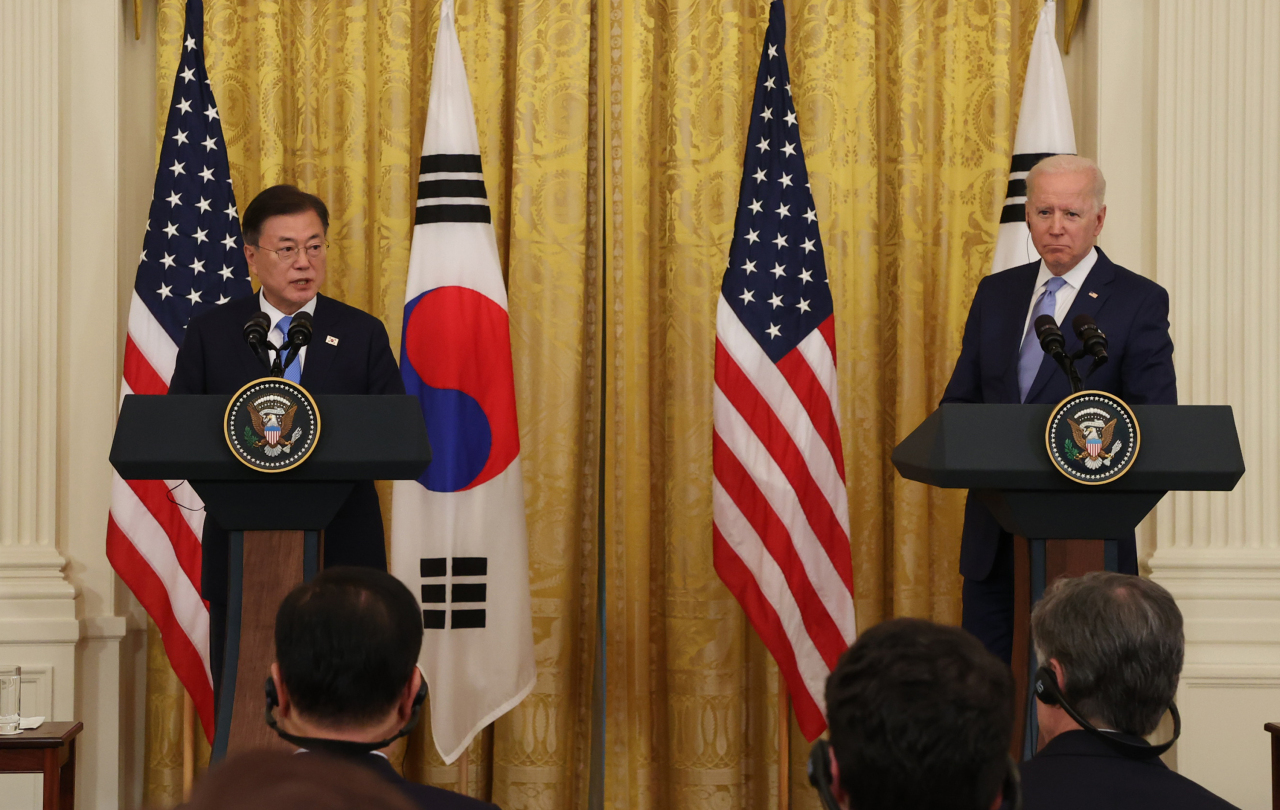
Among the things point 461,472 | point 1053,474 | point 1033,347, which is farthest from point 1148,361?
point 461,472

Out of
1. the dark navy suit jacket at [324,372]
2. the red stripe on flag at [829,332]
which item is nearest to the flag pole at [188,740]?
the dark navy suit jacket at [324,372]

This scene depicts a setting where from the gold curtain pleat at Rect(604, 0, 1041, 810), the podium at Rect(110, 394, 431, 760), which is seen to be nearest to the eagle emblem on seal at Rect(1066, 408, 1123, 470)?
the podium at Rect(110, 394, 431, 760)

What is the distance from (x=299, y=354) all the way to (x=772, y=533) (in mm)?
1646

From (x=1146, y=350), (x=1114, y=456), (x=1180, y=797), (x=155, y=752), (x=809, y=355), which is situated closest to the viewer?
(x=1180, y=797)

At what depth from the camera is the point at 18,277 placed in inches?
169

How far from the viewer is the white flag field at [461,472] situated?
4105 millimetres

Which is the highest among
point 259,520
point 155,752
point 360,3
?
point 360,3

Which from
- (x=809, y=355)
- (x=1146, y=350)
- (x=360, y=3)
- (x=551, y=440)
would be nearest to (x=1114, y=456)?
(x=1146, y=350)

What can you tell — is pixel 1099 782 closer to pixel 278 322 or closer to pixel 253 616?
pixel 253 616

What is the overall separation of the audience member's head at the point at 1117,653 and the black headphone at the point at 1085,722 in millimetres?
15

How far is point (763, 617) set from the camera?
13.6ft

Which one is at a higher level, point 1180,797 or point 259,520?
point 259,520

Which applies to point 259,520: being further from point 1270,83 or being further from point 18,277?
point 1270,83

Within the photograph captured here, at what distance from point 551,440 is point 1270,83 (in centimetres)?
274
